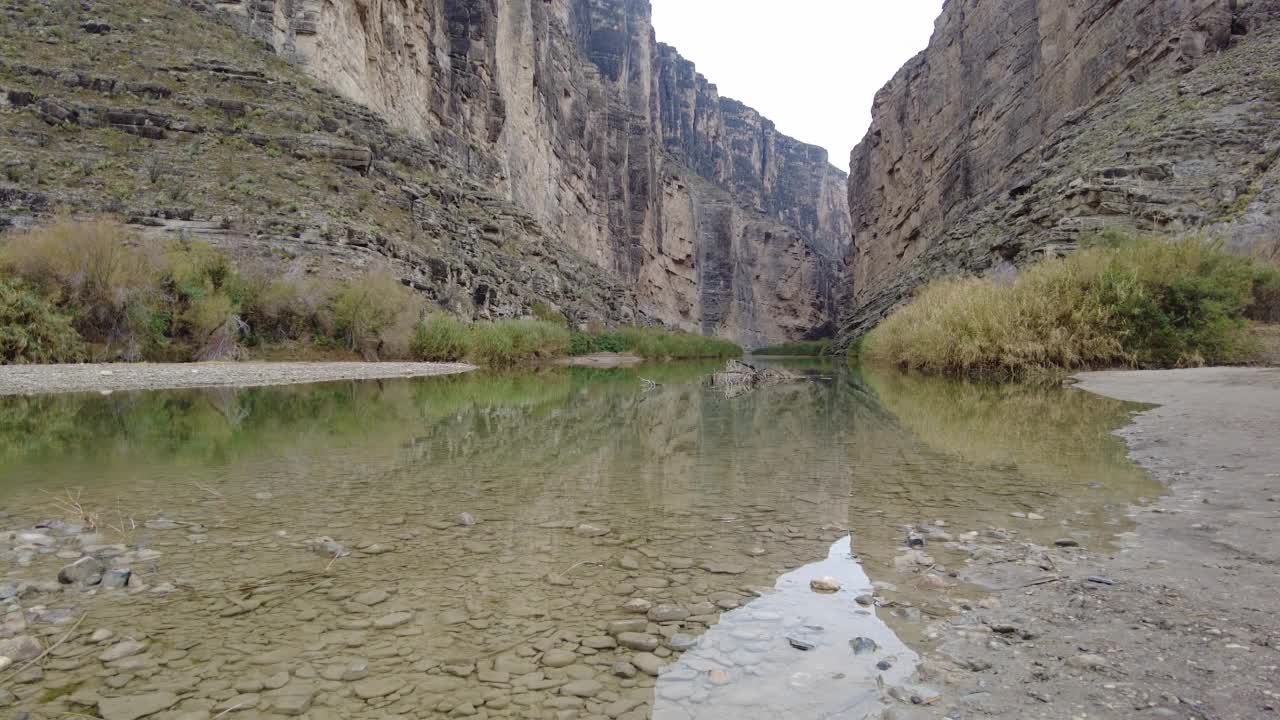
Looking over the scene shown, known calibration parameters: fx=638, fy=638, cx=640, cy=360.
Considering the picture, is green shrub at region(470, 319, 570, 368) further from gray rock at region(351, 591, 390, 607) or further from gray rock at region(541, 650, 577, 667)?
gray rock at region(541, 650, 577, 667)

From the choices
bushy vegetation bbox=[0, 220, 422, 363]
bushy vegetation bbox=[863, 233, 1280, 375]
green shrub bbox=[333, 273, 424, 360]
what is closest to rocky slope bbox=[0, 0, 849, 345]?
bushy vegetation bbox=[0, 220, 422, 363]

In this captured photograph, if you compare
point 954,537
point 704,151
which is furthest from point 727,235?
point 954,537

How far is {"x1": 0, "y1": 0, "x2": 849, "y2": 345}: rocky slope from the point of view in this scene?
80.6 ft

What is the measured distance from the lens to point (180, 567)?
10.9 feet

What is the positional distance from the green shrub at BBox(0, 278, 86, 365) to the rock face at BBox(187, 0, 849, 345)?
23188mm

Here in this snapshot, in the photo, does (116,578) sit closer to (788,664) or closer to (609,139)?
(788,664)

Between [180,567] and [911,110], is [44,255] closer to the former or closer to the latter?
[180,567]

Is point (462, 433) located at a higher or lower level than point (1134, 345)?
lower

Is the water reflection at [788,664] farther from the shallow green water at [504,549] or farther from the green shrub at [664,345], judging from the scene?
the green shrub at [664,345]

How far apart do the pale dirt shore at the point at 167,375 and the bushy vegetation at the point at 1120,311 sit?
16.9 m

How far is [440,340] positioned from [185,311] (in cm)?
909

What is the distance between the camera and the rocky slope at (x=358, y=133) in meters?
24.6

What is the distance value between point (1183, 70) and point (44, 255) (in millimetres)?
41184

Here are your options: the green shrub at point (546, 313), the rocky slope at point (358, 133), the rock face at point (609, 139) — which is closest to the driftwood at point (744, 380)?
the rocky slope at point (358, 133)
